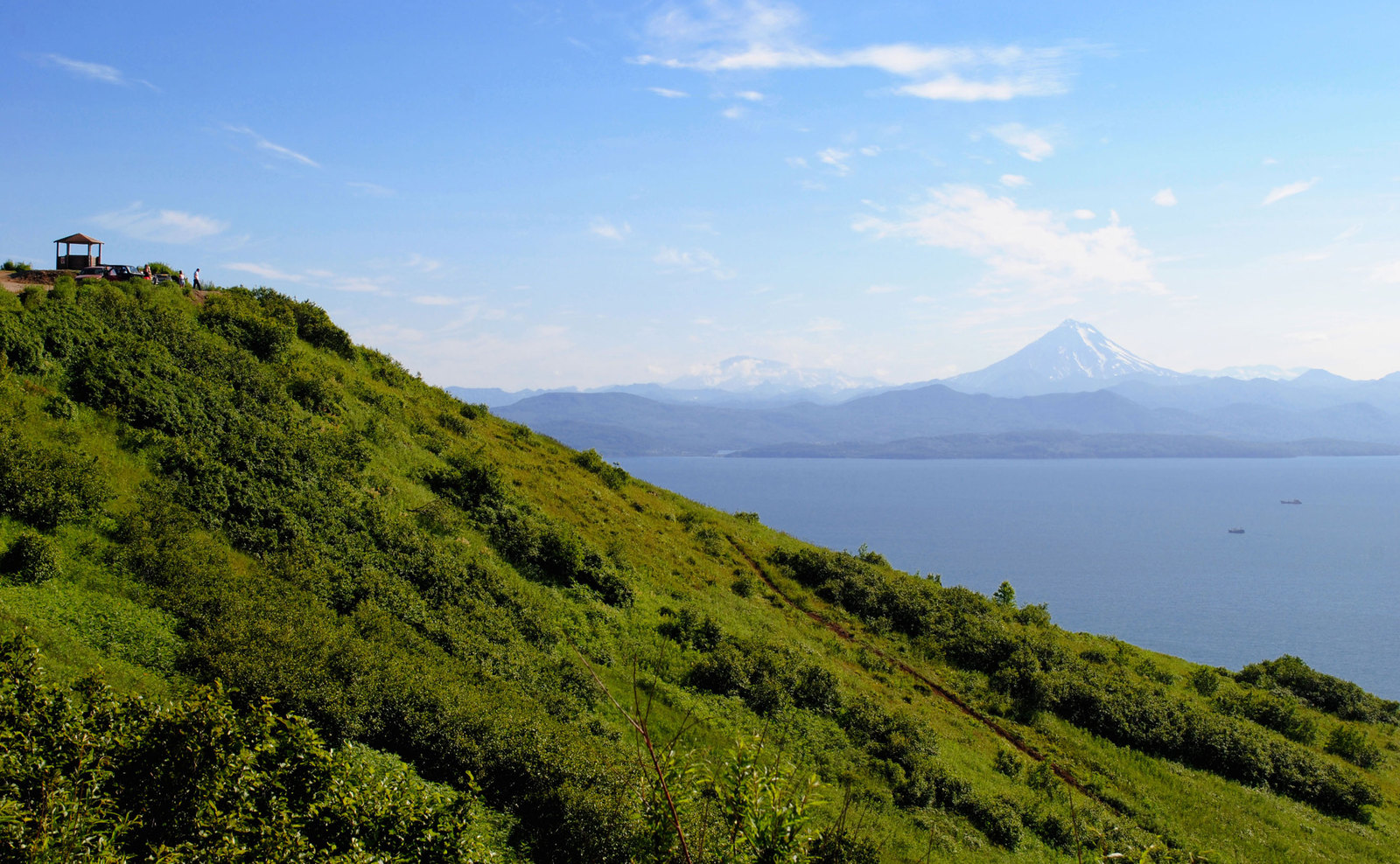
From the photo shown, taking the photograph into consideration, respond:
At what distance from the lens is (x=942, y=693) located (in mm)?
39219

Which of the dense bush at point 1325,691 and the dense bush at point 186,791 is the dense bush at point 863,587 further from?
the dense bush at point 186,791

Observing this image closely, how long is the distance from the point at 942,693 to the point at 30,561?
128 ft

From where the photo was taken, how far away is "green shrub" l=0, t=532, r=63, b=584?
18500mm

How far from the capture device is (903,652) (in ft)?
144

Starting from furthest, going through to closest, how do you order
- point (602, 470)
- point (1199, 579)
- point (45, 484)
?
point (1199, 579) < point (602, 470) < point (45, 484)

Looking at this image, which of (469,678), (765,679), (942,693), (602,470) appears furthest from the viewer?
(602,470)

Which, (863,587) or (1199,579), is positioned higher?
(863,587)

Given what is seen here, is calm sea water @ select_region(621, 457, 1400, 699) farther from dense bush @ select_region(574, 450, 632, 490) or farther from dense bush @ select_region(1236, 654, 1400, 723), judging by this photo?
dense bush @ select_region(574, 450, 632, 490)

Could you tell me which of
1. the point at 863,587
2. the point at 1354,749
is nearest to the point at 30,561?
the point at 863,587

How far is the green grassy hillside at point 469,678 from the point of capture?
12.9 m

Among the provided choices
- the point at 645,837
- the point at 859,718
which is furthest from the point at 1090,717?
the point at 645,837

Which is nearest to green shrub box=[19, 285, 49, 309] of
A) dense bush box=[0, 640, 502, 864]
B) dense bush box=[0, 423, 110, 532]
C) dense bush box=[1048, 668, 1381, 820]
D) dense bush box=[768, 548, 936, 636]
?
dense bush box=[0, 423, 110, 532]

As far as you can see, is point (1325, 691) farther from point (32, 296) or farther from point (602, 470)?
point (32, 296)

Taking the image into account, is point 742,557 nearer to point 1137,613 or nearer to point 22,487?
point 22,487
